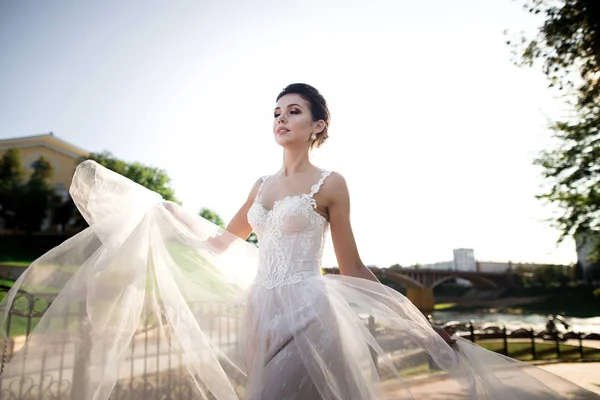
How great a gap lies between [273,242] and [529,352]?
11.6 metres

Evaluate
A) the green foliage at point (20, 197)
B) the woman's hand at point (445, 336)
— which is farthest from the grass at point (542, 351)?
the green foliage at point (20, 197)

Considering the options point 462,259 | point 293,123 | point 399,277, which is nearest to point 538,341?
point 293,123

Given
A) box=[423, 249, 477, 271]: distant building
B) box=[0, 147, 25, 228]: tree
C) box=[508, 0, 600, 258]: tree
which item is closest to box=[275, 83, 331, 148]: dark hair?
box=[508, 0, 600, 258]: tree

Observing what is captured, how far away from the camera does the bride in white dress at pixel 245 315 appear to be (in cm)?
180

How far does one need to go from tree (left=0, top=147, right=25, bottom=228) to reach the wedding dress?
81.1 feet

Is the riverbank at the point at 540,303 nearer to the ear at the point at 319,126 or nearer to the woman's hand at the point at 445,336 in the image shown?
the woman's hand at the point at 445,336

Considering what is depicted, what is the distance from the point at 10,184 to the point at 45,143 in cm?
1005

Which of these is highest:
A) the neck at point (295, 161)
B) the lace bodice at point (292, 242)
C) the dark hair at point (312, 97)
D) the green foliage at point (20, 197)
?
the green foliage at point (20, 197)

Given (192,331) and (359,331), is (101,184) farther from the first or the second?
(359,331)

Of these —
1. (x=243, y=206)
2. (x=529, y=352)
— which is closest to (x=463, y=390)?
(x=243, y=206)

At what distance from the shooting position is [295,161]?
98.6 inches

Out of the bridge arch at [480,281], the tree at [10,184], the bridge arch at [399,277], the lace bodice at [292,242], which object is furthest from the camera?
the bridge arch at [480,281]

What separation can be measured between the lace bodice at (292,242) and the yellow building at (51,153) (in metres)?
35.3

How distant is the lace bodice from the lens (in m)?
2.13
